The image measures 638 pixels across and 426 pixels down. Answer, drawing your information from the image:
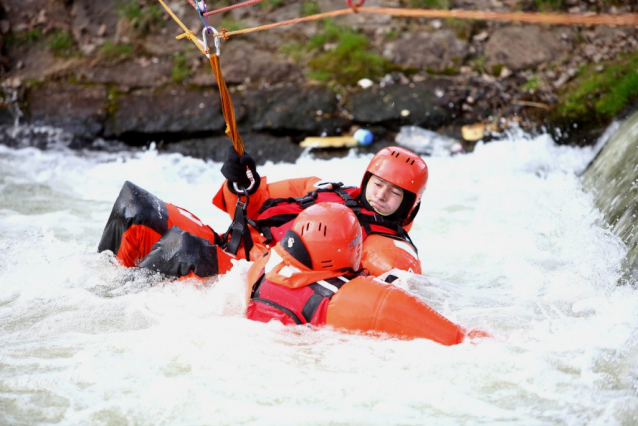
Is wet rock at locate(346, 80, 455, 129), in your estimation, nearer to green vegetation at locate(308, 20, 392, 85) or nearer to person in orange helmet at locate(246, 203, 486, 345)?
green vegetation at locate(308, 20, 392, 85)

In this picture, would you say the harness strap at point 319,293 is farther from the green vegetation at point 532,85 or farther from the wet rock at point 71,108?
the wet rock at point 71,108

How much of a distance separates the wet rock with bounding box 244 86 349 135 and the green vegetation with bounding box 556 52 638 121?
2.83m

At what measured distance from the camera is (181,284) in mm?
4590

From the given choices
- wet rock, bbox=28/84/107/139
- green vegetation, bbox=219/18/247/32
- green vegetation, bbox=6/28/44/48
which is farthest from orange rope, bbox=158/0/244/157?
green vegetation, bbox=6/28/44/48

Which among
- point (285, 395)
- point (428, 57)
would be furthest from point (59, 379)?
point (428, 57)

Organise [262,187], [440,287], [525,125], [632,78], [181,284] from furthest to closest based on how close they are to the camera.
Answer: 1. [525,125]
2. [632,78]
3. [262,187]
4. [440,287]
5. [181,284]

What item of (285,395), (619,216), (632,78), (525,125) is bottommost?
(285,395)

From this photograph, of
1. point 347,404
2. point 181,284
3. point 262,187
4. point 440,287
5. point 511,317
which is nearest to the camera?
point 347,404

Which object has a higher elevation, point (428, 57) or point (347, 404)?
point (428, 57)

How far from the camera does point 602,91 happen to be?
848 cm

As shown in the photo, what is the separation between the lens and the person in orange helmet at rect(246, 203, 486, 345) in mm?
3668

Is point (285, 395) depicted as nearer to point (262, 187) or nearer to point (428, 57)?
point (262, 187)

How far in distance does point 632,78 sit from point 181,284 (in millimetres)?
5973

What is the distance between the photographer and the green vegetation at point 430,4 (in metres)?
9.98
